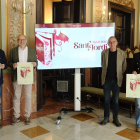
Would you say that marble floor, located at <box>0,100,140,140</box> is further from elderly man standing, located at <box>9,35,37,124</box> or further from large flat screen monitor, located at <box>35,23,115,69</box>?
large flat screen monitor, located at <box>35,23,115,69</box>

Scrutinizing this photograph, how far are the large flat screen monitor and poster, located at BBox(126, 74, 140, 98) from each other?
2.76 feet

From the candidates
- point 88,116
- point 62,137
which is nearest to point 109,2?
point 88,116

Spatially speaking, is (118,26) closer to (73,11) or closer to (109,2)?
(109,2)

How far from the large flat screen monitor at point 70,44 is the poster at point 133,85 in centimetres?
84

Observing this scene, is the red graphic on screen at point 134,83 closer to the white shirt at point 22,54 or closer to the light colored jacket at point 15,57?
the light colored jacket at point 15,57

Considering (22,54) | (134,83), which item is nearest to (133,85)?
(134,83)

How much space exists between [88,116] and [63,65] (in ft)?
3.48

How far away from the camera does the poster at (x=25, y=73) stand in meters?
2.96

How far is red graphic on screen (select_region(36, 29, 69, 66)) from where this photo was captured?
3305 mm

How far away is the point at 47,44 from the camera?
331cm

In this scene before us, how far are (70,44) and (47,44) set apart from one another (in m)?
0.40

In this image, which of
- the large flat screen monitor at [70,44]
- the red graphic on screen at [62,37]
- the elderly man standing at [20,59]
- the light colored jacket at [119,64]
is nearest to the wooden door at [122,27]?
the large flat screen monitor at [70,44]

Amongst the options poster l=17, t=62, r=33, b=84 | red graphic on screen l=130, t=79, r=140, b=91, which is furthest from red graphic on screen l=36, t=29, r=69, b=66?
red graphic on screen l=130, t=79, r=140, b=91

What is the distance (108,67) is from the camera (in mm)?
2957
